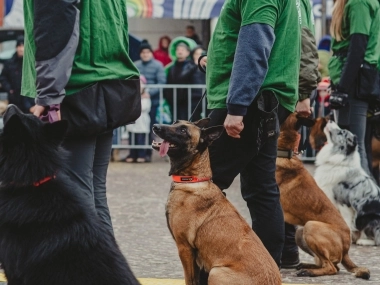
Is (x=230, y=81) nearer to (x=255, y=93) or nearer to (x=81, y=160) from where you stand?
(x=255, y=93)

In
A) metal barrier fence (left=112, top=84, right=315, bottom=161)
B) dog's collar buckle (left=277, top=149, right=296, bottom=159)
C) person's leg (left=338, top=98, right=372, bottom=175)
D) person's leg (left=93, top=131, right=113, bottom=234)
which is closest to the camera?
person's leg (left=93, top=131, right=113, bottom=234)

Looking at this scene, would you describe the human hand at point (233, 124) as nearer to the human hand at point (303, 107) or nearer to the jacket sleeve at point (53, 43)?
the jacket sleeve at point (53, 43)

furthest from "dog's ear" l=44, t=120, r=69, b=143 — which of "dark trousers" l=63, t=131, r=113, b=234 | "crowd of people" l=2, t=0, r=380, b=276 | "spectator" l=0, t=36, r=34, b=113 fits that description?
"spectator" l=0, t=36, r=34, b=113

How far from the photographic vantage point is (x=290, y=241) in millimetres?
5902

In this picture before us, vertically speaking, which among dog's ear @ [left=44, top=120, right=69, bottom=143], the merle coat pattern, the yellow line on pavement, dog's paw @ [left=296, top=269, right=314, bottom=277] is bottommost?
dog's paw @ [left=296, top=269, right=314, bottom=277]

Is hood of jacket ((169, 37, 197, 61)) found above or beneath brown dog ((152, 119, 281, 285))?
above

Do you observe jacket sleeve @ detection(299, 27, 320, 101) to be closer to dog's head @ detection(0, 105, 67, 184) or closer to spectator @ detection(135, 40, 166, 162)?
dog's head @ detection(0, 105, 67, 184)

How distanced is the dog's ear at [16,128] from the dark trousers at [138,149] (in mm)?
9522

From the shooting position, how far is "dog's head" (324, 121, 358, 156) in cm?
721

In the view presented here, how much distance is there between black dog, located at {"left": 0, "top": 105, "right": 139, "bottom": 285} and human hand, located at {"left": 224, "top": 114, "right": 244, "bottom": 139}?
1.15 metres

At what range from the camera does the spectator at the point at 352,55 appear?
7168 mm

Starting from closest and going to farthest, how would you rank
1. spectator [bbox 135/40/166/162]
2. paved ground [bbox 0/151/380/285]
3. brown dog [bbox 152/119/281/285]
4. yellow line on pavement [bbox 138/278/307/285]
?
brown dog [bbox 152/119/281/285]
yellow line on pavement [bbox 138/278/307/285]
paved ground [bbox 0/151/380/285]
spectator [bbox 135/40/166/162]

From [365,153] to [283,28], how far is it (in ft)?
10.6

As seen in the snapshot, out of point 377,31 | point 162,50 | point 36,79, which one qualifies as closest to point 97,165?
point 36,79
